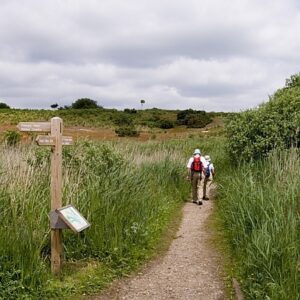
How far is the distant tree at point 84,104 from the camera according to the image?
9472cm

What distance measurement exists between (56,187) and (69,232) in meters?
0.98

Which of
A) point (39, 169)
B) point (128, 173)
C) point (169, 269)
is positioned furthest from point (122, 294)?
point (128, 173)

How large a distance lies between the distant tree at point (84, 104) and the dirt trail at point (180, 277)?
88.1 m

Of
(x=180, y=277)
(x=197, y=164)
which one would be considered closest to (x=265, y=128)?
(x=197, y=164)

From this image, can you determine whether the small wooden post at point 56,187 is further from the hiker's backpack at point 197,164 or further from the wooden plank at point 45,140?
the hiker's backpack at point 197,164

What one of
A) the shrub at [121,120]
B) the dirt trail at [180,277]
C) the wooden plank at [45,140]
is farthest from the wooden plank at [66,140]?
the shrub at [121,120]

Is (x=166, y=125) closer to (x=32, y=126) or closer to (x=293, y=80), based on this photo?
(x=293, y=80)

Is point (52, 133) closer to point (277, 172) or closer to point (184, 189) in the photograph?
point (277, 172)

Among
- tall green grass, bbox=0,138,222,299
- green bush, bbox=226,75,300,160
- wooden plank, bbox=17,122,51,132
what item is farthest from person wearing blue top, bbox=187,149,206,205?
wooden plank, bbox=17,122,51,132

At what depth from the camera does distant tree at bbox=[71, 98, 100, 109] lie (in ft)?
311

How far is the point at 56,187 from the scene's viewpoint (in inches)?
222

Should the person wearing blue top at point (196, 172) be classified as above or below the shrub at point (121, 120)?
below

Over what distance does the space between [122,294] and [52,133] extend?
2107mm

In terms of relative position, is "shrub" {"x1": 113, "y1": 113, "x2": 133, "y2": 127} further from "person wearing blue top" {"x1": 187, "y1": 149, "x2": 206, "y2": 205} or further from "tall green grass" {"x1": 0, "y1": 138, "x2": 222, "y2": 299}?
"tall green grass" {"x1": 0, "y1": 138, "x2": 222, "y2": 299}
